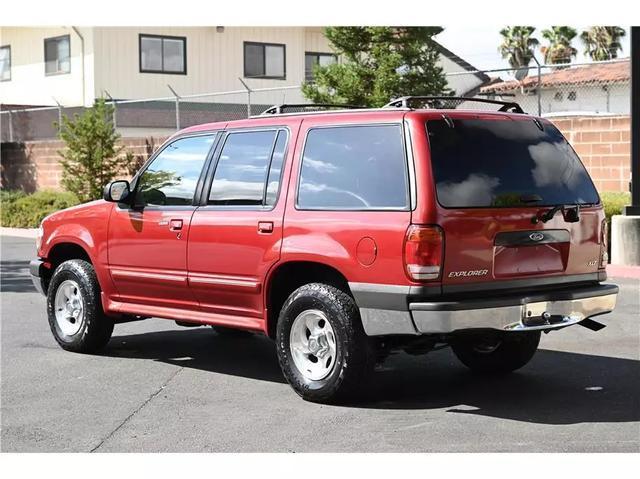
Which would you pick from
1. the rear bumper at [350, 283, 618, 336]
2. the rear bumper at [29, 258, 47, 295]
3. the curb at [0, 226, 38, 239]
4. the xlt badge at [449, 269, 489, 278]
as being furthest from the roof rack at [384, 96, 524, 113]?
the curb at [0, 226, 38, 239]

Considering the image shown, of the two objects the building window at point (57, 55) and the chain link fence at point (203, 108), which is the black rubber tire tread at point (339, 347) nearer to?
the chain link fence at point (203, 108)

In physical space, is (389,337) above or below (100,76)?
below

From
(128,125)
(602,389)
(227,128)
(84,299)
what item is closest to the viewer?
(602,389)

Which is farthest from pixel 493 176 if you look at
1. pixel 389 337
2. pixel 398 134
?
pixel 389 337

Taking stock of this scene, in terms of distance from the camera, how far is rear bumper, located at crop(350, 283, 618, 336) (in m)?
6.60

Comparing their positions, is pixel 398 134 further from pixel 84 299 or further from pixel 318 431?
pixel 84 299

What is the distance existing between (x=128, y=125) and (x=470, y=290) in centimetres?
2696

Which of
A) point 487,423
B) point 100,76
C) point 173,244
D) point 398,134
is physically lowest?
point 487,423

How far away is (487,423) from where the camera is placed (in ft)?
21.7

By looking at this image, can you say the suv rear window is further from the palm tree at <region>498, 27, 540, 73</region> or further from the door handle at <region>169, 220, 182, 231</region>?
the palm tree at <region>498, 27, 540, 73</region>

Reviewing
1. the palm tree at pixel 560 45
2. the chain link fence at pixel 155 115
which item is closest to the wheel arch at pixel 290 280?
the chain link fence at pixel 155 115

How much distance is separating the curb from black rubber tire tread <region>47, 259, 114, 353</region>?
15.8 metres

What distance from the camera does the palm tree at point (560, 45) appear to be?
5947cm

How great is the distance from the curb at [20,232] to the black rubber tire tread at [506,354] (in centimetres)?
1808
